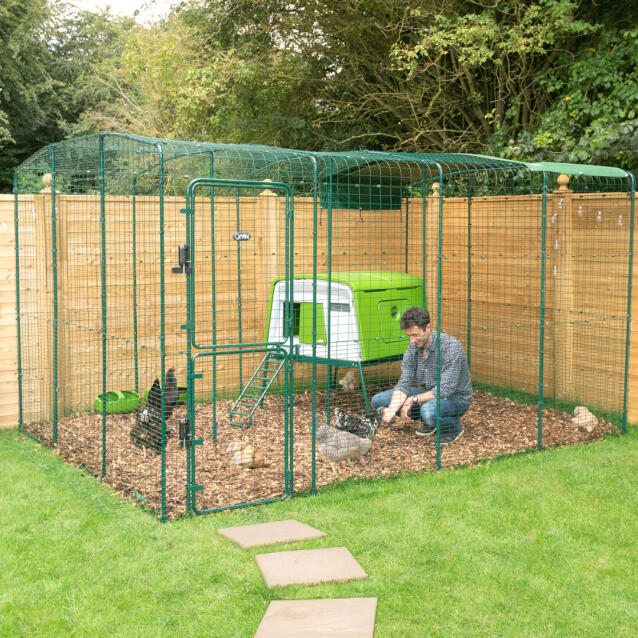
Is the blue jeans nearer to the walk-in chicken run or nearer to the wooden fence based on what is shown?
the walk-in chicken run

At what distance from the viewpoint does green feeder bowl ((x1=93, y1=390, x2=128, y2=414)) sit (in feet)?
20.5

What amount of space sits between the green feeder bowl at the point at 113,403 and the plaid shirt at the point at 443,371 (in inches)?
91.2

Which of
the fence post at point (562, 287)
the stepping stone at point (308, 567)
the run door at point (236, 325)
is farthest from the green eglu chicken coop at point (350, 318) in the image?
the stepping stone at point (308, 567)

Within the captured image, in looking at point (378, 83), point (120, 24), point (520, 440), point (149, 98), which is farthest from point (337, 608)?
point (120, 24)

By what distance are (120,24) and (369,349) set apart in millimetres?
22765

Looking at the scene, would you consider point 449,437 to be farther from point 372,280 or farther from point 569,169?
point 569,169

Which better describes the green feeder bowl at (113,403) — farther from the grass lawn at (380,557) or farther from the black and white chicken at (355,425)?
the black and white chicken at (355,425)

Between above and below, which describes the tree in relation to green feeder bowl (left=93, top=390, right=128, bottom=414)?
above

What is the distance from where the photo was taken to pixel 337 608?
333cm

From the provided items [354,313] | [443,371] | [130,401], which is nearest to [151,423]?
[130,401]

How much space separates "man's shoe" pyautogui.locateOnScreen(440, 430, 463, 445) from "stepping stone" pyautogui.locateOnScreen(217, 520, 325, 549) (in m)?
1.99

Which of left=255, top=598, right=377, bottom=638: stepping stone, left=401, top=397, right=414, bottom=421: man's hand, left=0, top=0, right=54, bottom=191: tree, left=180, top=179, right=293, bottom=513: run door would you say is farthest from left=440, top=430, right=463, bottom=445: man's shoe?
left=0, top=0, right=54, bottom=191: tree

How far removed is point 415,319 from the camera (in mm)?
5809

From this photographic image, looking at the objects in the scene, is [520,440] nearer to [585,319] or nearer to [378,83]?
[585,319]
